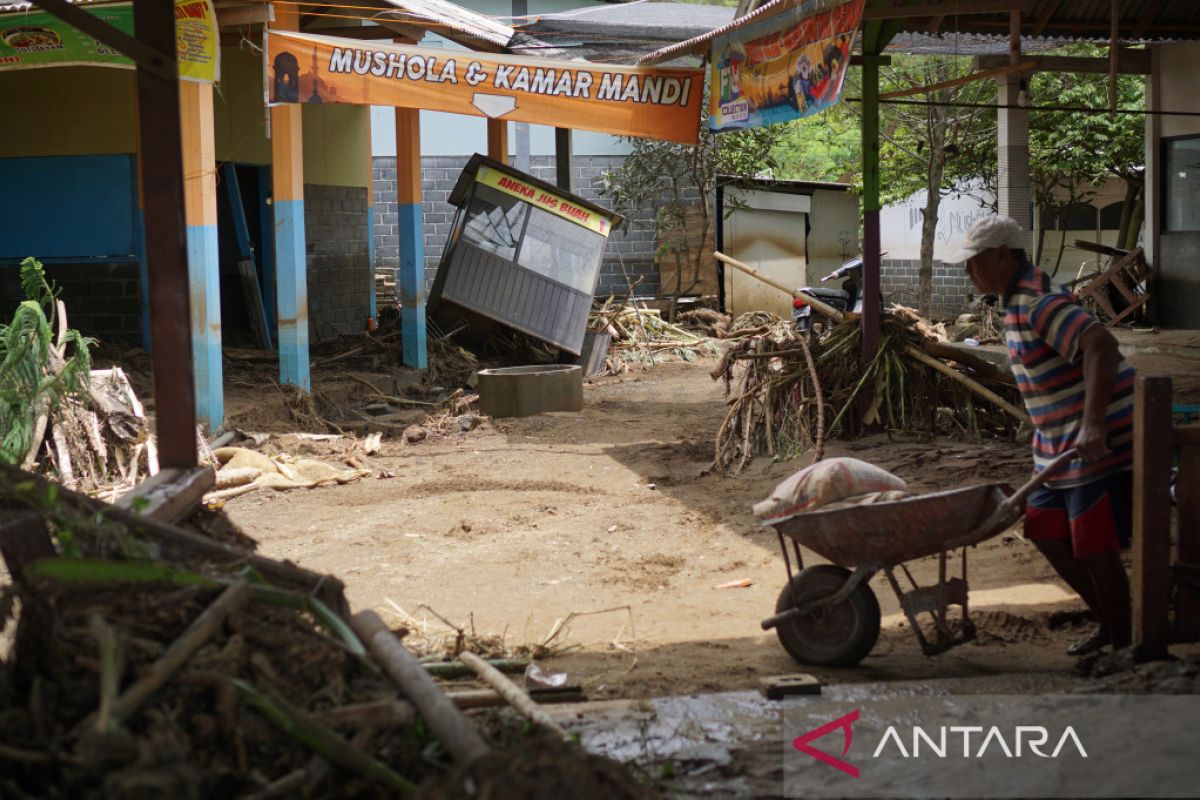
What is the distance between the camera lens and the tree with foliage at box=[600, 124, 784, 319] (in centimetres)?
2139

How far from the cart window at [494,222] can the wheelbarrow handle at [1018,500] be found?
33.0ft

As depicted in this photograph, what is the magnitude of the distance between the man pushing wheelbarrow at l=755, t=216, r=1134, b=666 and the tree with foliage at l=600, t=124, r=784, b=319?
16.1 meters

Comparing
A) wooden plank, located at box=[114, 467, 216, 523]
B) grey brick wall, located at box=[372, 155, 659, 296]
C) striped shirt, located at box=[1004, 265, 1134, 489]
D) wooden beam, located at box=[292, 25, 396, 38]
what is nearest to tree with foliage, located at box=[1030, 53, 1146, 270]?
grey brick wall, located at box=[372, 155, 659, 296]

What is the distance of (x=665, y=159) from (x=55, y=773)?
763 inches

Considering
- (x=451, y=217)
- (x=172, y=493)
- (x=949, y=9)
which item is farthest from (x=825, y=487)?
(x=451, y=217)

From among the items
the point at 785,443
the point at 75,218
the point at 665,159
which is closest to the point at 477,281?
the point at 75,218

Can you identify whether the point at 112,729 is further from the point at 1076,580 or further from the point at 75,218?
the point at 75,218

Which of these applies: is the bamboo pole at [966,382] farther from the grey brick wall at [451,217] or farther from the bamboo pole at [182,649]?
the grey brick wall at [451,217]

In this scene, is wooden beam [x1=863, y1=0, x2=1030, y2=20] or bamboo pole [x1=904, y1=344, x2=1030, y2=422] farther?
bamboo pole [x1=904, y1=344, x2=1030, y2=422]

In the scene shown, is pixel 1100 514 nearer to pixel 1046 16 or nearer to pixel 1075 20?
pixel 1046 16

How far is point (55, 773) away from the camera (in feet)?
9.23

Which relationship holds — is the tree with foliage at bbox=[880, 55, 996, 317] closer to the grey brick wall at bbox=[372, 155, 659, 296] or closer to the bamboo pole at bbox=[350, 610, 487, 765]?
the grey brick wall at bbox=[372, 155, 659, 296]

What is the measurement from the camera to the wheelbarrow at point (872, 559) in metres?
4.83

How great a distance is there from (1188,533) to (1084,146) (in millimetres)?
14668
